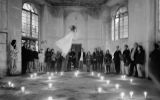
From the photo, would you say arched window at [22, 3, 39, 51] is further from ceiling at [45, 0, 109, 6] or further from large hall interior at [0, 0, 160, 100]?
ceiling at [45, 0, 109, 6]

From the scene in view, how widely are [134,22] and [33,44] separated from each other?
896 cm

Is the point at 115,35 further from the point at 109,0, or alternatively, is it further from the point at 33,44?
the point at 33,44

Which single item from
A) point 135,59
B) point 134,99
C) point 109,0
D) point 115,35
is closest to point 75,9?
point 109,0

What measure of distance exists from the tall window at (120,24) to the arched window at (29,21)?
7.43m

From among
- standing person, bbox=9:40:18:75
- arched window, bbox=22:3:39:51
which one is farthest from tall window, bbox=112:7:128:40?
standing person, bbox=9:40:18:75

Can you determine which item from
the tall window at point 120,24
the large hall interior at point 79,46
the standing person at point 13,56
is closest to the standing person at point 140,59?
the large hall interior at point 79,46

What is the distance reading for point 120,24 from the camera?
1691 cm

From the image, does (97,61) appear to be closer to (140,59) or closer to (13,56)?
(140,59)

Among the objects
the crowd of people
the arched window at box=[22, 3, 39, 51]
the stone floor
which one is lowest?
the stone floor

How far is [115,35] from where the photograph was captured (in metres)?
17.5

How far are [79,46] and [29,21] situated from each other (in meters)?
5.68

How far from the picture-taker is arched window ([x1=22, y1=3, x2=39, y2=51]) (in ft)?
Answer: 49.6

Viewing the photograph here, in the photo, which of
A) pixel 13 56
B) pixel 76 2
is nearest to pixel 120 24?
pixel 76 2

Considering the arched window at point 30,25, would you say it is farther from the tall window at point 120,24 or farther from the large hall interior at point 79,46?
the tall window at point 120,24
